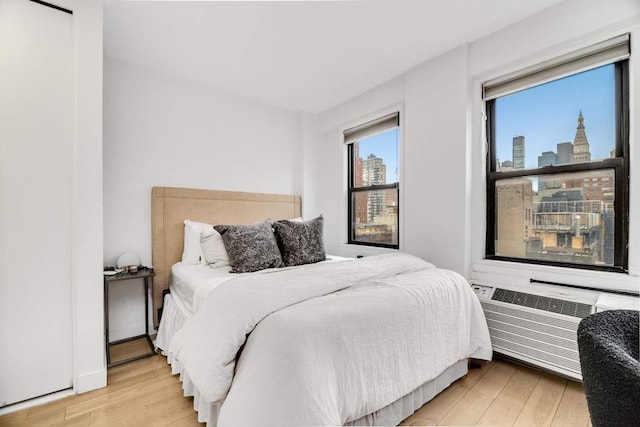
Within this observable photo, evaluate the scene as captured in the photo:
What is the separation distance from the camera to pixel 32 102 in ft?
5.28

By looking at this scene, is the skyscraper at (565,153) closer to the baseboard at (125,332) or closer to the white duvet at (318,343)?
the white duvet at (318,343)

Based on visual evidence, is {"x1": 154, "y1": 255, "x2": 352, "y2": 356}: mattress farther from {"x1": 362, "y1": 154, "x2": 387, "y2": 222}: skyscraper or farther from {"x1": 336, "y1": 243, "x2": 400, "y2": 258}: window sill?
{"x1": 362, "y1": 154, "x2": 387, "y2": 222}: skyscraper

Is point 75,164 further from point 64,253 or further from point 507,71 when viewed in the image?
point 507,71

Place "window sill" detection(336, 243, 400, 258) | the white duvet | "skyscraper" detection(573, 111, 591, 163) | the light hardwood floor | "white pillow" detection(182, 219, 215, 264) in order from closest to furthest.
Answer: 1. the white duvet
2. the light hardwood floor
3. "skyscraper" detection(573, 111, 591, 163)
4. "white pillow" detection(182, 219, 215, 264)
5. "window sill" detection(336, 243, 400, 258)

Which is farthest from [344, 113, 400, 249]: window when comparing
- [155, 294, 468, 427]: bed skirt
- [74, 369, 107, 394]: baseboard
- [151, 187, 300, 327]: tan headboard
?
[74, 369, 107, 394]: baseboard

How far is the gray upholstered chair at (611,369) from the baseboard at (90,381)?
92.5 inches

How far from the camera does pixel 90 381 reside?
5.64 ft

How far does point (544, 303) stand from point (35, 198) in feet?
10.7

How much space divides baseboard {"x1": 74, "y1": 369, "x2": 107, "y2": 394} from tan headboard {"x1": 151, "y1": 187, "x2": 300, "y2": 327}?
2.46 feet

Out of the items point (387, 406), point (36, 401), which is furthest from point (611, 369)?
point (36, 401)

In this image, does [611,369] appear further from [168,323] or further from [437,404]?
[168,323]

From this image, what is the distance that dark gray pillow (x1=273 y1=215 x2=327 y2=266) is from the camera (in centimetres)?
239

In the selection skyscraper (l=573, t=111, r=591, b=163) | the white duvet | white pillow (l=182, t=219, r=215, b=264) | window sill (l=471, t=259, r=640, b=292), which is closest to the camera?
the white duvet

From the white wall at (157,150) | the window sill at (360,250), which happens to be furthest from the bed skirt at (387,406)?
the window sill at (360,250)
